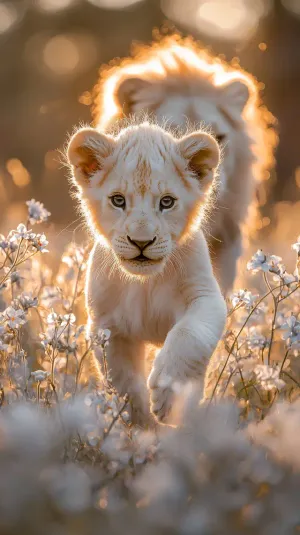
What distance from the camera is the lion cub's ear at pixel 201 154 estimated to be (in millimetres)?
3211

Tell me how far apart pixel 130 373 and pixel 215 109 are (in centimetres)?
223

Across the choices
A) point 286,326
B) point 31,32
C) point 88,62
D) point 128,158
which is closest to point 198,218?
point 128,158

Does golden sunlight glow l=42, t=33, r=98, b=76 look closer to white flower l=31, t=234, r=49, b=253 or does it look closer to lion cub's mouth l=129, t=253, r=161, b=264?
white flower l=31, t=234, r=49, b=253

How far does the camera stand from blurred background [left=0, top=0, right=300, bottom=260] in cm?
982

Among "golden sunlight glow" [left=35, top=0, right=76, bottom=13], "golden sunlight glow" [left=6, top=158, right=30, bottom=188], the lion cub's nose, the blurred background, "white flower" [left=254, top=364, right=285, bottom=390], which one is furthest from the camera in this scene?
"golden sunlight glow" [left=35, top=0, right=76, bottom=13]

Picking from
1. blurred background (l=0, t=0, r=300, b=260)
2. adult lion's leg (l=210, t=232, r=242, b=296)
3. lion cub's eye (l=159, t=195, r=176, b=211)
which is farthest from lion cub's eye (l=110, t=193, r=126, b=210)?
blurred background (l=0, t=0, r=300, b=260)

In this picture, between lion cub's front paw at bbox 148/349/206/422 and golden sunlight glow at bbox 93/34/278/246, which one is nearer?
lion cub's front paw at bbox 148/349/206/422

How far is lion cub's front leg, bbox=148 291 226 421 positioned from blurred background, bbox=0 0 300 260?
16.6 ft

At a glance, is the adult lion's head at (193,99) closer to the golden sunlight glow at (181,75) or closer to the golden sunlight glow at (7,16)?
the golden sunlight glow at (181,75)

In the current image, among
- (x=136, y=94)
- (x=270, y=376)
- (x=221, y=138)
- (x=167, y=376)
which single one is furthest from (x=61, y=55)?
(x=270, y=376)

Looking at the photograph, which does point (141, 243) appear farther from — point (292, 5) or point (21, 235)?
point (292, 5)

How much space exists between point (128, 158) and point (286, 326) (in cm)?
92

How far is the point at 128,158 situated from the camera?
3090 millimetres

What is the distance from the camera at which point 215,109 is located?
16.2 feet
